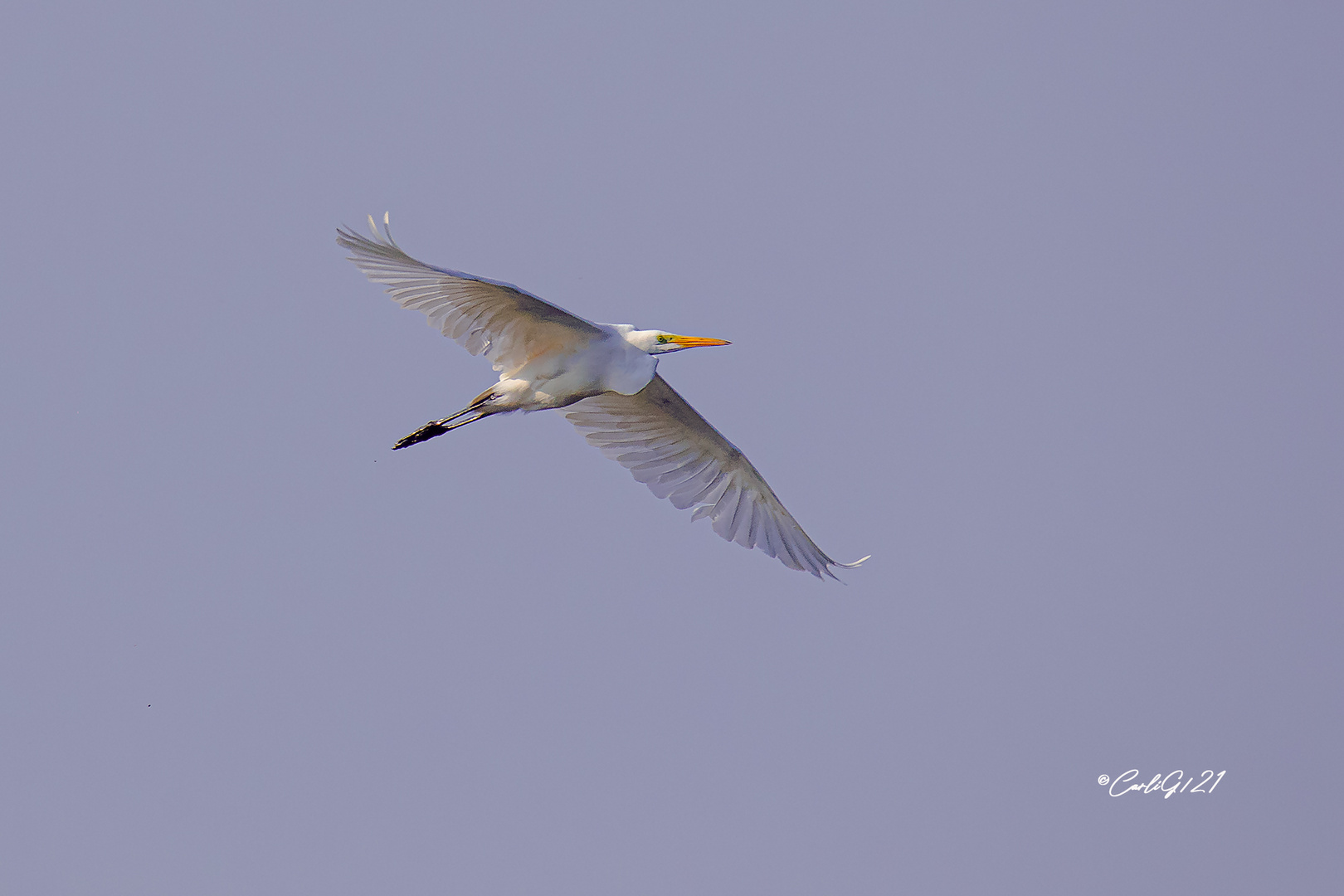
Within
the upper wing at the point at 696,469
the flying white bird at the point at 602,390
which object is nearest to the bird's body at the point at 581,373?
the flying white bird at the point at 602,390

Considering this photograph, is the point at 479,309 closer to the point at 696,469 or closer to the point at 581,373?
the point at 581,373

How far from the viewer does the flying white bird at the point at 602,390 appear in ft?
30.8

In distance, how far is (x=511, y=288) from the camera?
8828 mm

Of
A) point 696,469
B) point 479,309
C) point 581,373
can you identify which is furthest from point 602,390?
point 696,469

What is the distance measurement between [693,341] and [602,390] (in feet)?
2.78

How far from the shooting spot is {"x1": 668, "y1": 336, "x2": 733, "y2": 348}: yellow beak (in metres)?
10.4

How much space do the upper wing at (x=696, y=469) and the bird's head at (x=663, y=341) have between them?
100 centimetres

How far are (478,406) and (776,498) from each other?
2936 millimetres

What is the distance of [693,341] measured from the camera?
10.5 m

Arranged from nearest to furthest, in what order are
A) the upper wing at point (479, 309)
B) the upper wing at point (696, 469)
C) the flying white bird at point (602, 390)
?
the upper wing at point (479, 309) → the flying white bird at point (602, 390) → the upper wing at point (696, 469)

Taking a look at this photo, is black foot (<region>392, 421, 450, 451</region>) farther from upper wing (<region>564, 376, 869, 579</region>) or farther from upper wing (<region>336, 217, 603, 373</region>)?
upper wing (<region>564, 376, 869, 579</region>)

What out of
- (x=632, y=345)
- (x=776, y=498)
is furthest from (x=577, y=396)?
(x=776, y=498)

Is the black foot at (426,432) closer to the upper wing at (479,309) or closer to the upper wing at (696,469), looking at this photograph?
the upper wing at (479,309)

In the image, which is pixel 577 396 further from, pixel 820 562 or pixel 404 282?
pixel 820 562
